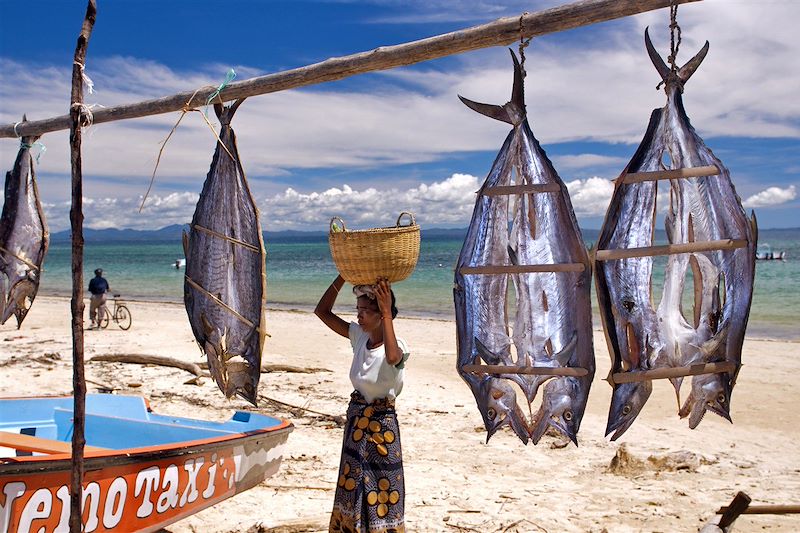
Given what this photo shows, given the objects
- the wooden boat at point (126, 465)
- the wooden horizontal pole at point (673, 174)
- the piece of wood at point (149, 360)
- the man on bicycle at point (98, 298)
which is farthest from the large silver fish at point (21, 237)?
the man on bicycle at point (98, 298)

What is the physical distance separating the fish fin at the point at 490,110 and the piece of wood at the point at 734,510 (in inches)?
86.4

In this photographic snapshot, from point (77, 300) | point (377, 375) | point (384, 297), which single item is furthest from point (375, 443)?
point (77, 300)

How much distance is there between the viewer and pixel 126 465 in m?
3.84

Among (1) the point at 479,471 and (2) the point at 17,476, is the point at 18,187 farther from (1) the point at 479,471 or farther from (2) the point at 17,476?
(1) the point at 479,471

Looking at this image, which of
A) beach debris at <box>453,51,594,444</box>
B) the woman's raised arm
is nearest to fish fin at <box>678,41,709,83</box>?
beach debris at <box>453,51,594,444</box>

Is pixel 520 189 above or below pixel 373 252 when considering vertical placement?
above

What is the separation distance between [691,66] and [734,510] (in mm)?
2202

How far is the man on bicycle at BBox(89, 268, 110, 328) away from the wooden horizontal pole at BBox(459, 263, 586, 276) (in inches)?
519

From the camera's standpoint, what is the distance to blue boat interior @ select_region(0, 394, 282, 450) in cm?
512

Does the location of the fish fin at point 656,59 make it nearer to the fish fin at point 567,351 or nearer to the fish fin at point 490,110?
the fish fin at point 490,110

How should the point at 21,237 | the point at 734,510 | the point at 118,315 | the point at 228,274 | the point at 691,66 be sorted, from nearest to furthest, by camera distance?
the point at 691,66 < the point at 734,510 < the point at 228,274 < the point at 21,237 < the point at 118,315

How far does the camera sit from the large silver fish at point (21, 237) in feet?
18.6

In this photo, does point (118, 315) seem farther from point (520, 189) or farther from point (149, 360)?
point (520, 189)

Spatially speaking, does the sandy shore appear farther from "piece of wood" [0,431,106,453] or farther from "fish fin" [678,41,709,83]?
"fish fin" [678,41,709,83]
